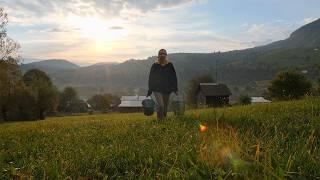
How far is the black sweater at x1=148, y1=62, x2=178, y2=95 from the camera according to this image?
53.8 ft

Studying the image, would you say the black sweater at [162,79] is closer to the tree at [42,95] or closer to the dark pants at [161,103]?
the dark pants at [161,103]

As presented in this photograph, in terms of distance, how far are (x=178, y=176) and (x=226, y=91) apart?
90.6 m

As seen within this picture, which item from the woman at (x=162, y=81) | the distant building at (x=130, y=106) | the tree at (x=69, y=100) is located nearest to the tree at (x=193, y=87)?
the distant building at (x=130, y=106)

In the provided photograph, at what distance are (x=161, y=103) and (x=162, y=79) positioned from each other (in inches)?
37.7

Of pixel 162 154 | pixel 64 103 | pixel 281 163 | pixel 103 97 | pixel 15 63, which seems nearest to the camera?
pixel 281 163

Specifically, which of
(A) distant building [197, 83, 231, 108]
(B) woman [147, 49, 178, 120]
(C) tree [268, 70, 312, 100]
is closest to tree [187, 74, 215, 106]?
(A) distant building [197, 83, 231, 108]

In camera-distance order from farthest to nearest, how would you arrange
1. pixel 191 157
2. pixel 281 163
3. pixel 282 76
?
pixel 282 76 → pixel 191 157 → pixel 281 163

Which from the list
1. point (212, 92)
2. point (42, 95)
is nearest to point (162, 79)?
point (212, 92)

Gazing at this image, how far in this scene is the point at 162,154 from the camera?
6.21 m

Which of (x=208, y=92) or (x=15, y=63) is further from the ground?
(x=15, y=63)

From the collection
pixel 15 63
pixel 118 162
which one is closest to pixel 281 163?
pixel 118 162

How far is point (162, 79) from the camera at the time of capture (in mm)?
16422

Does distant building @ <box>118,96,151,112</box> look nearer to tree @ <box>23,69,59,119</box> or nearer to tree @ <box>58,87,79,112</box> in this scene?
tree @ <box>58,87,79,112</box>

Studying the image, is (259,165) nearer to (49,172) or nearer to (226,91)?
(49,172)
